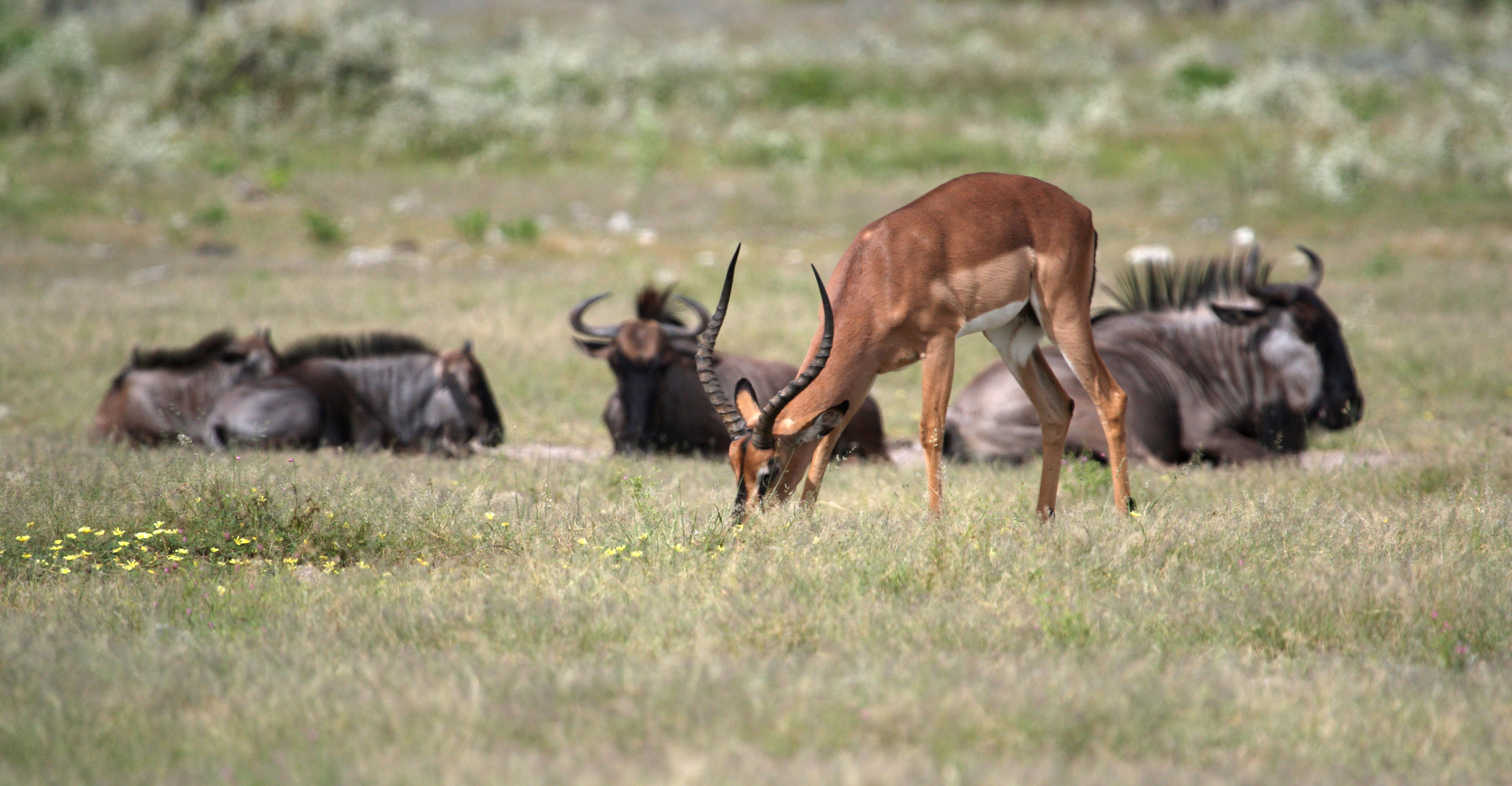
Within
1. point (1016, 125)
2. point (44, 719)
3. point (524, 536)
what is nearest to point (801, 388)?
point (524, 536)

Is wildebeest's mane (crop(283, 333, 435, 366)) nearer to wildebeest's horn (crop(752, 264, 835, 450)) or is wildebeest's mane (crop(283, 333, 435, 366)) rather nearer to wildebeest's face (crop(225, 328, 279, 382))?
wildebeest's face (crop(225, 328, 279, 382))

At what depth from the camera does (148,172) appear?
22.4 metres

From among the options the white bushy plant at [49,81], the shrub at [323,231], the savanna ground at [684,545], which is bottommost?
the savanna ground at [684,545]

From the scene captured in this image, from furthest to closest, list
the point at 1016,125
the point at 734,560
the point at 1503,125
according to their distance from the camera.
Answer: the point at 1016,125
the point at 1503,125
the point at 734,560

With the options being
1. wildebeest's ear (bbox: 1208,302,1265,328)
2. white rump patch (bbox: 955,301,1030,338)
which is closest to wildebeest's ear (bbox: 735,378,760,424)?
white rump patch (bbox: 955,301,1030,338)

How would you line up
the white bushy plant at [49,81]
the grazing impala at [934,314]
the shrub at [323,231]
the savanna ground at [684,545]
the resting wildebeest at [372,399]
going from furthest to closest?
the white bushy plant at [49,81] < the shrub at [323,231] < the resting wildebeest at [372,399] < the grazing impala at [934,314] < the savanna ground at [684,545]

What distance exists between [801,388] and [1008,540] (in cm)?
108

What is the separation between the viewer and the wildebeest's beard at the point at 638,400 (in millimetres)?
9656

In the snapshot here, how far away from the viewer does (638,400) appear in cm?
973

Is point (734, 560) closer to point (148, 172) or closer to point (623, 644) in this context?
point (623, 644)

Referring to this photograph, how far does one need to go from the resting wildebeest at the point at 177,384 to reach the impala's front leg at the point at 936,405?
5.92 metres

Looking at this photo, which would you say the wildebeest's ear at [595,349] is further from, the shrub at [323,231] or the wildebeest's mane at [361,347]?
the shrub at [323,231]

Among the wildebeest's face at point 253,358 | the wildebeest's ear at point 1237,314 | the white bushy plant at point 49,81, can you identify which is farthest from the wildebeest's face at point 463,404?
the white bushy plant at point 49,81

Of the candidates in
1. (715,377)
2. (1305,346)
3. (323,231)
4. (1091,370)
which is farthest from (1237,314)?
(323,231)
